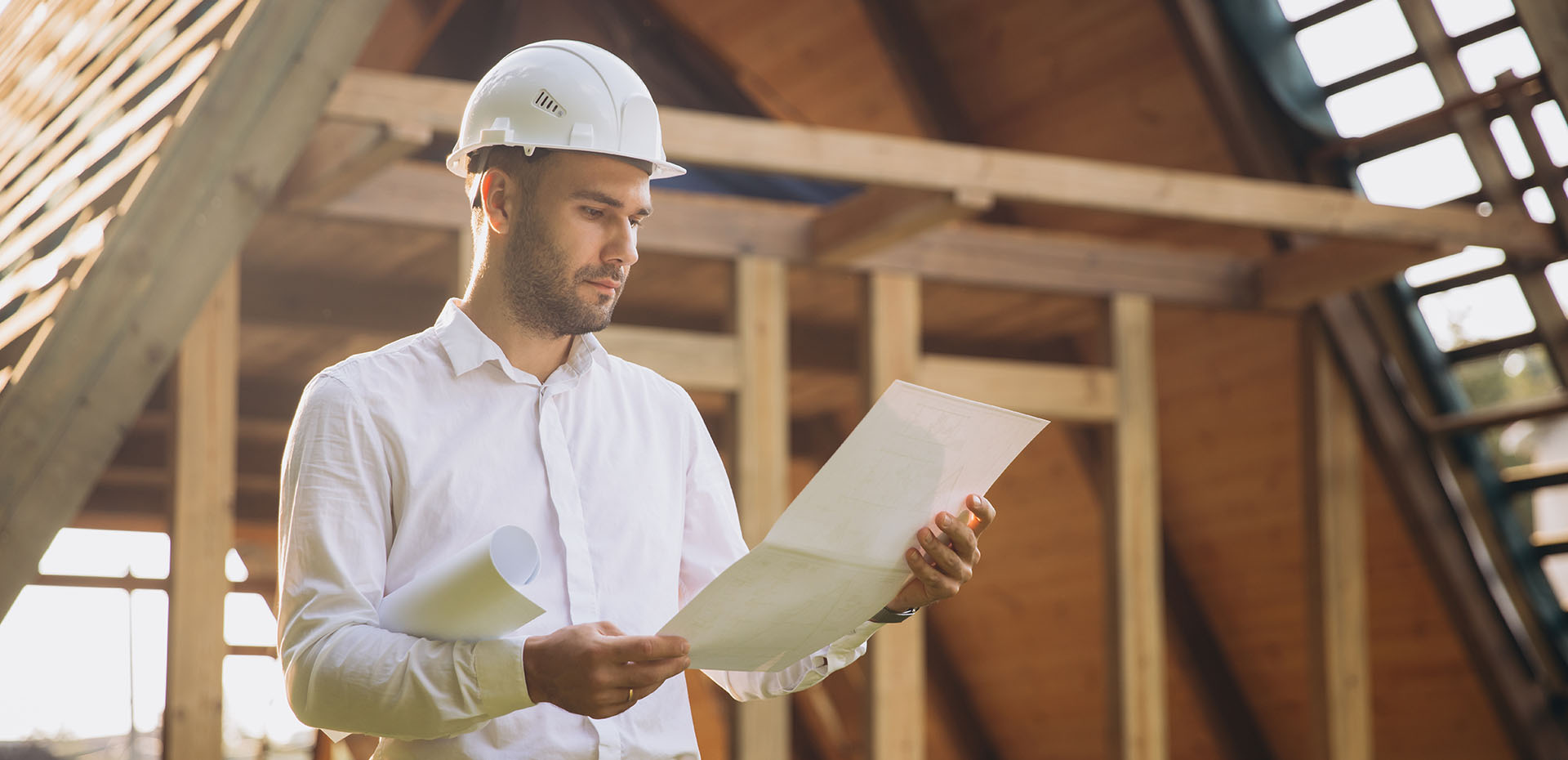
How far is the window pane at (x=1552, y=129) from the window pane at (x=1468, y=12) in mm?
319

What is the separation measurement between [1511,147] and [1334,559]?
57.5 inches

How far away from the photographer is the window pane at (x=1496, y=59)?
202 inches

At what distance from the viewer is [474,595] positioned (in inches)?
52.9

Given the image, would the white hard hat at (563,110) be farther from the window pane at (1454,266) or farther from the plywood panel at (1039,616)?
the plywood panel at (1039,616)

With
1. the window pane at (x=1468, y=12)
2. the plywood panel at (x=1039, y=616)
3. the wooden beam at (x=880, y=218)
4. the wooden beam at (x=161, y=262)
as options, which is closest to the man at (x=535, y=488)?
the wooden beam at (x=161, y=262)

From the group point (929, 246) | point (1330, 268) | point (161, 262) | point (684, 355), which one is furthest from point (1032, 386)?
point (161, 262)

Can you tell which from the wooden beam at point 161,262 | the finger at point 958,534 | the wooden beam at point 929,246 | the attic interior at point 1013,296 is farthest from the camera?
the wooden beam at point 929,246

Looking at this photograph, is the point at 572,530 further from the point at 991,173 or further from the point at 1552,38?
the point at 1552,38

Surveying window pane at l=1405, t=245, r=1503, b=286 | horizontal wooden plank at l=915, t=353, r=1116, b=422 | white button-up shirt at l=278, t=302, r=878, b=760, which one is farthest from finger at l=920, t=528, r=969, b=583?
window pane at l=1405, t=245, r=1503, b=286

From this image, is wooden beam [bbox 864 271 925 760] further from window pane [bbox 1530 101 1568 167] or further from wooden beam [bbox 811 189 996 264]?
window pane [bbox 1530 101 1568 167]

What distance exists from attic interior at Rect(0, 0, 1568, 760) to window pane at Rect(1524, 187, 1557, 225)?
1cm

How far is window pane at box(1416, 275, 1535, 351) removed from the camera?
5.43 meters

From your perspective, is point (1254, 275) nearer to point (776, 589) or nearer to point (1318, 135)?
point (1318, 135)

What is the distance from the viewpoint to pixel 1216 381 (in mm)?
6184
